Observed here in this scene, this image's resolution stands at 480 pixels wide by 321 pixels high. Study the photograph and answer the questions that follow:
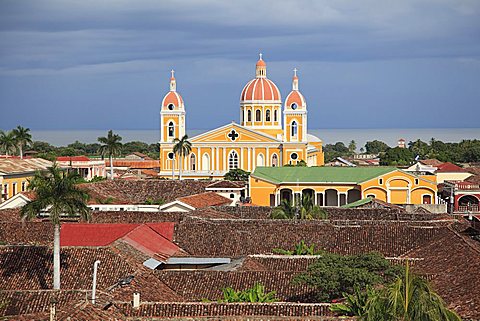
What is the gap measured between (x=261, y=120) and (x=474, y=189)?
34451mm

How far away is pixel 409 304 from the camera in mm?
17484

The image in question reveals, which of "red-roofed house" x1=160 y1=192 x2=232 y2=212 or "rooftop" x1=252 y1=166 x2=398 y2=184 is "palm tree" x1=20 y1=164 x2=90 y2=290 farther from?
"rooftop" x1=252 y1=166 x2=398 y2=184

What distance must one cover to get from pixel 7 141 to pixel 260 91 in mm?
22739

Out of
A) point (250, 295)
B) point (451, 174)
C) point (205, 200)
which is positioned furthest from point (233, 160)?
point (250, 295)

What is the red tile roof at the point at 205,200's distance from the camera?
2037 inches

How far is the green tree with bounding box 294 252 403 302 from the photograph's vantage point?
25.2 metres

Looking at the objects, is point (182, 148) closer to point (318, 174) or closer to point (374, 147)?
point (318, 174)

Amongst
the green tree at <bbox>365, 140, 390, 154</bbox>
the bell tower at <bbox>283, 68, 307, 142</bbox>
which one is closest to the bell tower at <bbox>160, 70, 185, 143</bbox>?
the bell tower at <bbox>283, 68, 307, 142</bbox>

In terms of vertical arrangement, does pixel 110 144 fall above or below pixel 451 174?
above

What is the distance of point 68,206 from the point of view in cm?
2747

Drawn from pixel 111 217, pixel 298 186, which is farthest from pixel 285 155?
pixel 111 217

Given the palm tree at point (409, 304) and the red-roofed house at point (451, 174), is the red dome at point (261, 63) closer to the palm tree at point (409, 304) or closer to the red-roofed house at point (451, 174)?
the red-roofed house at point (451, 174)

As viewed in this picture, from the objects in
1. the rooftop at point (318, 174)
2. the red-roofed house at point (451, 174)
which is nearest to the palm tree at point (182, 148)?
the rooftop at point (318, 174)

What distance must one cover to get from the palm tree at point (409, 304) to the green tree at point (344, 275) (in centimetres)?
714
